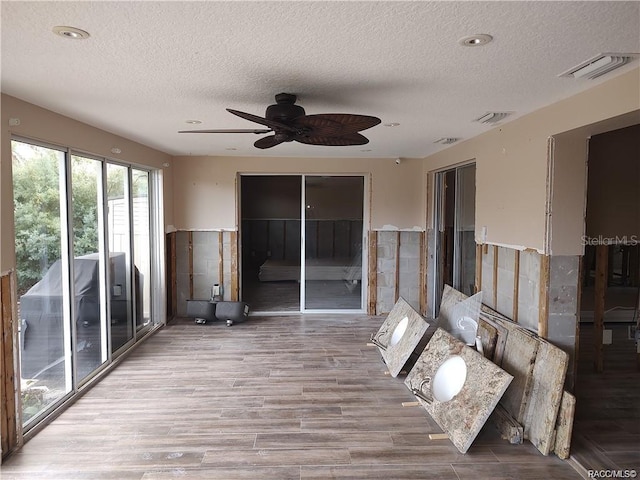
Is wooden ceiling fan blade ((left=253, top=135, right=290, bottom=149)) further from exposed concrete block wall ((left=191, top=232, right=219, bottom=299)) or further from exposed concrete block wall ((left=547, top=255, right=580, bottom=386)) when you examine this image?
exposed concrete block wall ((left=191, top=232, right=219, bottom=299))

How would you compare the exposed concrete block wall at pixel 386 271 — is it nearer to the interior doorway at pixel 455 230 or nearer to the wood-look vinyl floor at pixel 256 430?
the interior doorway at pixel 455 230

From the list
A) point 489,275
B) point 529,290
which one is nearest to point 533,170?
point 529,290

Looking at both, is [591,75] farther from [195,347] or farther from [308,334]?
[195,347]

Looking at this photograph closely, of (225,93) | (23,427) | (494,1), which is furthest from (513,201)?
(23,427)

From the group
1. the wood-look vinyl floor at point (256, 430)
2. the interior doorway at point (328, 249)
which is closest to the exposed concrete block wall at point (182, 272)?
the interior doorway at point (328, 249)

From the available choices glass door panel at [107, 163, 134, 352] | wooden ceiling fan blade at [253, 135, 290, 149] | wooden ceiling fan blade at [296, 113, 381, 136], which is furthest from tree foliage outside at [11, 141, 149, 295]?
wooden ceiling fan blade at [296, 113, 381, 136]

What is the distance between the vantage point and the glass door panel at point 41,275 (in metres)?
2.84

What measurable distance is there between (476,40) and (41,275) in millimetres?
3431

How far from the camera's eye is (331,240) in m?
6.20

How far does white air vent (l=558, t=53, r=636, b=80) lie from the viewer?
201 centimetres

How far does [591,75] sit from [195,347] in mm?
4574

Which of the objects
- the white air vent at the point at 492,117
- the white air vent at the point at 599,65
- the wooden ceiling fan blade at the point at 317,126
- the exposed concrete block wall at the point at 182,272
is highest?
the white air vent at the point at 492,117

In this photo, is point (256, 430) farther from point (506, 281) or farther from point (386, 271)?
point (386, 271)

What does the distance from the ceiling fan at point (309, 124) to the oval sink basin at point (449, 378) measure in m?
1.98
